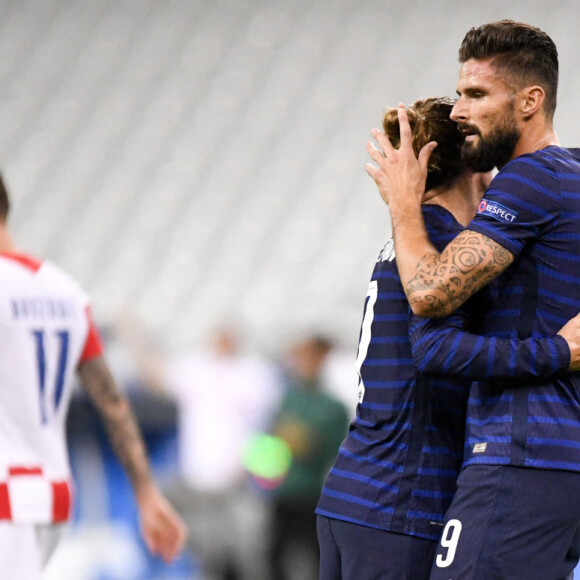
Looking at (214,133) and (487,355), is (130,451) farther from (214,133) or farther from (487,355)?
(214,133)

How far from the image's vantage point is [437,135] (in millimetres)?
2674

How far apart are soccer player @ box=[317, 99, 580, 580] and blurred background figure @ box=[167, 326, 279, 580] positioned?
14.1 ft

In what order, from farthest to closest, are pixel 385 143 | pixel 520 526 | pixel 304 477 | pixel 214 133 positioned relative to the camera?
pixel 214 133 → pixel 304 477 → pixel 385 143 → pixel 520 526

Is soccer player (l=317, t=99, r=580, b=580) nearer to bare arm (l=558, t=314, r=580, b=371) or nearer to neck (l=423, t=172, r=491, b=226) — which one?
neck (l=423, t=172, r=491, b=226)

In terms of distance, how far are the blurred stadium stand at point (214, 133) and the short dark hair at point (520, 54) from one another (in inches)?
305

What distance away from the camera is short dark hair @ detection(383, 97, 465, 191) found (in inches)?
105

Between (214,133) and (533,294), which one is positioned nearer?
(533,294)

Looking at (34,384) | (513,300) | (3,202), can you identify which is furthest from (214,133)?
Result: (513,300)

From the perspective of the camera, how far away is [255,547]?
277 inches

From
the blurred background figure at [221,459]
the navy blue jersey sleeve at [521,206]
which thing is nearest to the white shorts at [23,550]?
the navy blue jersey sleeve at [521,206]

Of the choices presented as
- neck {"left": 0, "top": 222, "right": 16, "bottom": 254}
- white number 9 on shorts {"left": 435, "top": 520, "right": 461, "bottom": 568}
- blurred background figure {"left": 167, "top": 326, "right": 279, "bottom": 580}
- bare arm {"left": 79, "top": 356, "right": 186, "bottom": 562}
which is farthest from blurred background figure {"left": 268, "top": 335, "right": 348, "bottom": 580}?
white number 9 on shorts {"left": 435, "top": 520, "right": 461, "bottom": 568}

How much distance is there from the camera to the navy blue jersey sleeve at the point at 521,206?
2354 millimetres

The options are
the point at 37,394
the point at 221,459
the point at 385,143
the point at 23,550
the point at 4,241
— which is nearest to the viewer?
the point at 385,143

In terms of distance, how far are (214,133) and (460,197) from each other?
33.7ft
